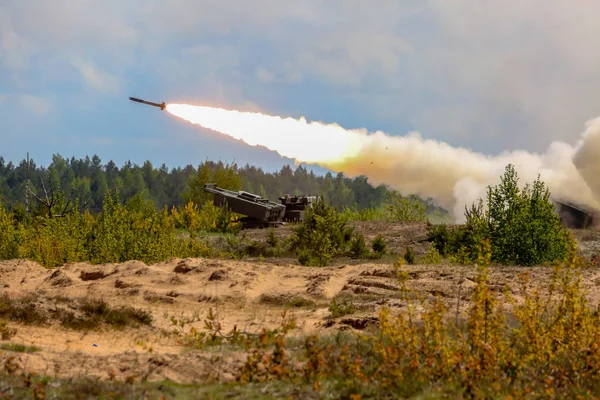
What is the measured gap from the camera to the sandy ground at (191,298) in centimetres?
866

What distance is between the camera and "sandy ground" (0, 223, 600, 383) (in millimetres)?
8656

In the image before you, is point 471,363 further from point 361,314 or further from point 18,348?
Result: point 18,348

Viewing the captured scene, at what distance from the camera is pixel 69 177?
417 feet

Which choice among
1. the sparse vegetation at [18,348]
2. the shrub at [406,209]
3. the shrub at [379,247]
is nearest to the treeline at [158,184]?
the shrub at [406,209]

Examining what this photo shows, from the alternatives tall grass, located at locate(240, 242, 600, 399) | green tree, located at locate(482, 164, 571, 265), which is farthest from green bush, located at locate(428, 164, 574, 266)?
tall grass, located at locate(240, 242, 600, 399)

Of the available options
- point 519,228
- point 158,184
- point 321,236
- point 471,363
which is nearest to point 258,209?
point 321,236

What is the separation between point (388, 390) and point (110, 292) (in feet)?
32.6

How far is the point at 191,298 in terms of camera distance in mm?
15172

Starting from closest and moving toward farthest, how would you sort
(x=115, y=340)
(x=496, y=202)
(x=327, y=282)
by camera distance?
1. (x=115, y=340)
2. (x=327, y=282)
3. (x=496, y=202)

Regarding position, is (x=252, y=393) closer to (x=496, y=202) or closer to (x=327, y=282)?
(x=327, y=282)

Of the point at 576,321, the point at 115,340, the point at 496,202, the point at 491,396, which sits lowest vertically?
the point at 115,340

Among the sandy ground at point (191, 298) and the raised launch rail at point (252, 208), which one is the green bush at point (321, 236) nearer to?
the sandy ground at point (191, 298)

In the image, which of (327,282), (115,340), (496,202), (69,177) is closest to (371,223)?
(496,202)

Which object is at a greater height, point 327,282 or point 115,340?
point 327,282
